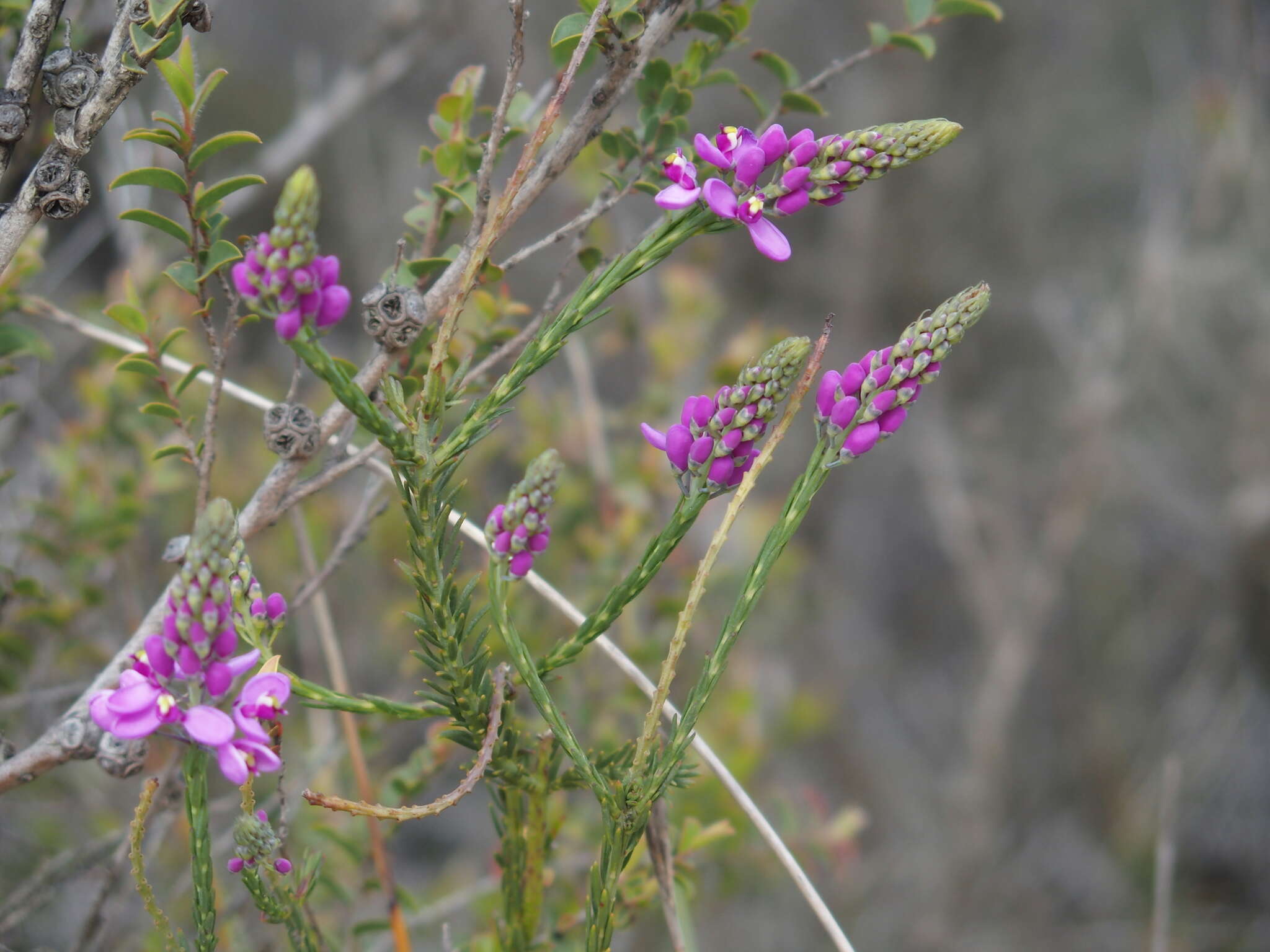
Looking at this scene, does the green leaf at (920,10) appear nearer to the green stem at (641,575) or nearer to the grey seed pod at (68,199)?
the green stem at (641,575)

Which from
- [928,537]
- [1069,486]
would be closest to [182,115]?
[1069,486]

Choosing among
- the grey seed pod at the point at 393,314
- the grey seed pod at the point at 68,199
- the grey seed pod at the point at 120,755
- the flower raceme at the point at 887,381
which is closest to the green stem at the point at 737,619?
the flower raceme at the point at 887,381

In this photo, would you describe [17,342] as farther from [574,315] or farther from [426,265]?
[574,315]

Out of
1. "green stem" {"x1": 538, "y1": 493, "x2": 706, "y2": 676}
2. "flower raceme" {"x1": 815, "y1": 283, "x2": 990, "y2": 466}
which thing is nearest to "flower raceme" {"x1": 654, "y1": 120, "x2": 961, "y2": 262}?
"flower raceme" {"x1": 815, "y1": 283, "x2": 990, "y2": 466}

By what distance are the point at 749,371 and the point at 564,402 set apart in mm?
1770

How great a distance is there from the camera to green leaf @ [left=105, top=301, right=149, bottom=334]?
0.93 metres

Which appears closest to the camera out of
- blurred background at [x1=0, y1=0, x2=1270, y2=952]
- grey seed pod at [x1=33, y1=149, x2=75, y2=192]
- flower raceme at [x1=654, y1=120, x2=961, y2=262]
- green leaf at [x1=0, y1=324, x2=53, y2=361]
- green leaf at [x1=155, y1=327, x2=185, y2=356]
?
flower raceme at [x1=654, y1=120, x2=961, y2=262]

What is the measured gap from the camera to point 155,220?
2.56 feet

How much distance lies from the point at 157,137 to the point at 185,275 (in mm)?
126

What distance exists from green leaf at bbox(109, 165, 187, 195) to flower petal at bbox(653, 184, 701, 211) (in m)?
0.42

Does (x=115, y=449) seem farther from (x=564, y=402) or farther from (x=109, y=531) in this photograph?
(x=564, y=402)

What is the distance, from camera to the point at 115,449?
2.04m

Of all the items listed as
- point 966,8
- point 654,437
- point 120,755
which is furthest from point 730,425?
point 966,8

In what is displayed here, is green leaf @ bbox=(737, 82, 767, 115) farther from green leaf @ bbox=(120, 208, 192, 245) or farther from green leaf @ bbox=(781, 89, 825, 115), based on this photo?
green leaf @ bbox=(120, 208, 192, 245)
